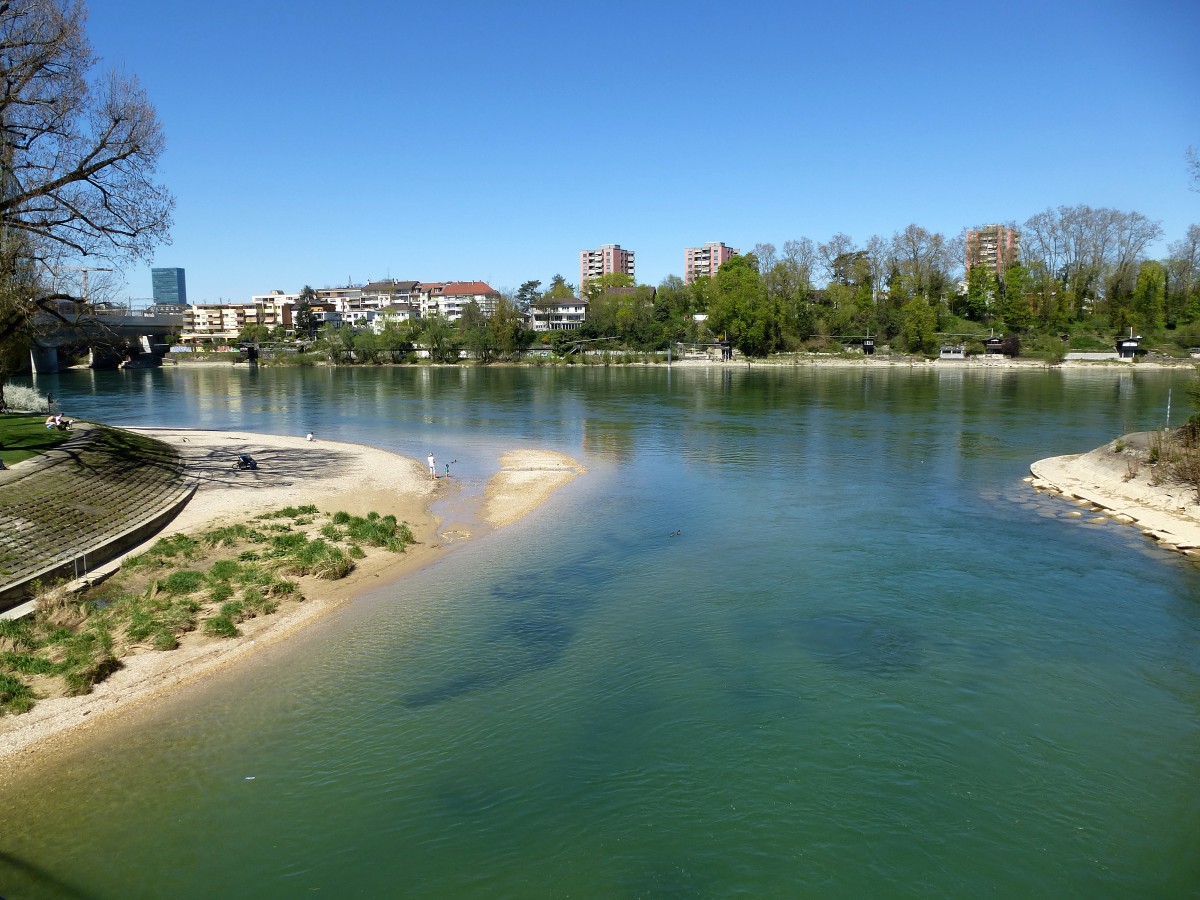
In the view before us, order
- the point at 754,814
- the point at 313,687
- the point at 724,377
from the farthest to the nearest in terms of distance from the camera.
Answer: the point at 724,377, the point at 313,687, the point at 754,814

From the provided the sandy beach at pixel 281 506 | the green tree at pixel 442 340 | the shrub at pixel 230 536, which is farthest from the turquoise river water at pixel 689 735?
the green tree at pixel 442 340

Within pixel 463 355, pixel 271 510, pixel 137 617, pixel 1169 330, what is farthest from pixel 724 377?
pixel 137 617

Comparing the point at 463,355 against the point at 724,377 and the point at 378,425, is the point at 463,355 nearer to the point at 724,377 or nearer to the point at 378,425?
the point at 724,377

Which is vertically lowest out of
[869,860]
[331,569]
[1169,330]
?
[869,860]

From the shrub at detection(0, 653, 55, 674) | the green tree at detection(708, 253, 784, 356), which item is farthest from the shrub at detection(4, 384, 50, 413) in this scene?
the green tree at detection(708, 253, 784, 356)

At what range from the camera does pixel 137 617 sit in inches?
576

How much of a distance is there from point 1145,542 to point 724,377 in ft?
253

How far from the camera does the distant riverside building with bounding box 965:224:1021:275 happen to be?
13300 centimetres

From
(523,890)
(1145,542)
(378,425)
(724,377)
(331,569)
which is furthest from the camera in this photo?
(724,377)

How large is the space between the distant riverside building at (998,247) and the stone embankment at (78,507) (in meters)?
136

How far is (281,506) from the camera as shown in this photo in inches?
938

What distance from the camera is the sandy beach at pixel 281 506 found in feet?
39.1

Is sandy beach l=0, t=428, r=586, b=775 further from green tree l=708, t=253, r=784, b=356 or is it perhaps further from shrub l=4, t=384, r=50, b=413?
green tree l=708, t=253, r=784, b=356

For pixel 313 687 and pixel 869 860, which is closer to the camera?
pixel 869 860
